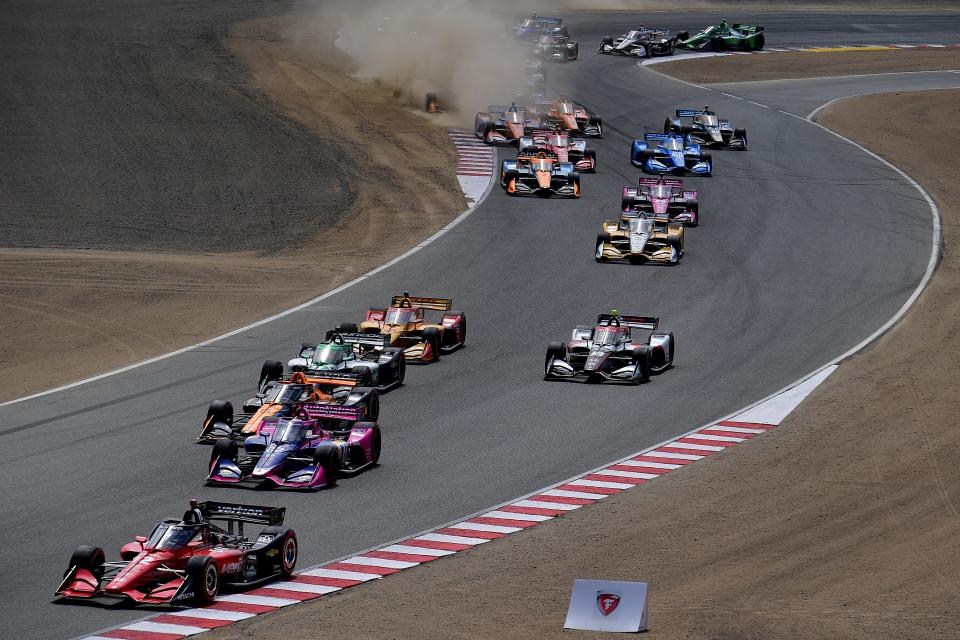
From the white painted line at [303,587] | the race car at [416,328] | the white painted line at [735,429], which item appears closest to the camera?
the white painted line at [303,587]

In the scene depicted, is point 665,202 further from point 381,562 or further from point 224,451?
point 381,562

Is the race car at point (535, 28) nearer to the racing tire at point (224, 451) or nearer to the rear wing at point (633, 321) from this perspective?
the rear wing at point (633, 321)

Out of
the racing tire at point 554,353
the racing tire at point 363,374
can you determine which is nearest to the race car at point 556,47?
the racing tire at point 554,353

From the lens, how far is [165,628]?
1742 centimetres

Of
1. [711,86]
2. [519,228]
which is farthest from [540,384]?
[711,86]

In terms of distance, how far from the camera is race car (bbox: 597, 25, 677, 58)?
81250 mm

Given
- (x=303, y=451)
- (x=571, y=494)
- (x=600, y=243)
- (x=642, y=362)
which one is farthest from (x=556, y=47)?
(x=571, y=494)

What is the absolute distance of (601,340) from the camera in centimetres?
3102

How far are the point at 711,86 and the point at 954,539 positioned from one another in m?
55.0

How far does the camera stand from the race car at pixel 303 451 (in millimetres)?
23188

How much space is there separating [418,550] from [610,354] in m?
11.0

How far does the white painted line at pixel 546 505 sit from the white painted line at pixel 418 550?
2.48m

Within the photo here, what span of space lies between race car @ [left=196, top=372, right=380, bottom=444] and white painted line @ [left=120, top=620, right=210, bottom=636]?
7.23 m

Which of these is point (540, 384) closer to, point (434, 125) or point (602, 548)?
point (602, 548)
